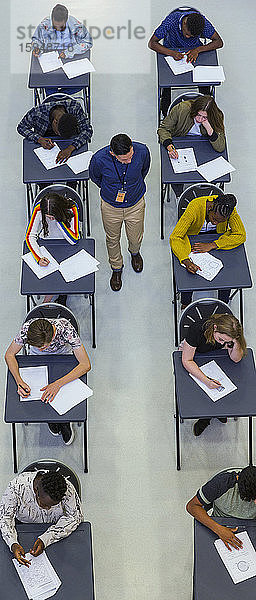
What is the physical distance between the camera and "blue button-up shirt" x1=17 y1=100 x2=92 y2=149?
22.0ft

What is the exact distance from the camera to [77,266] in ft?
19.4

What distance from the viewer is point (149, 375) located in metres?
6.21

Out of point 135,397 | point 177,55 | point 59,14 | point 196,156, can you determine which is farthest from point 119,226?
point 59,14

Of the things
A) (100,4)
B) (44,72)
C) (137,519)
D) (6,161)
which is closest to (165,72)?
(44,72)

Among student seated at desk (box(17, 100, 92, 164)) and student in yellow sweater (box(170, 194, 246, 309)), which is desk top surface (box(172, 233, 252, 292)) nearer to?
student in yellow sweater (box(170, 194, 246, 309))

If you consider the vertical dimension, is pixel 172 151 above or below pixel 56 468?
above

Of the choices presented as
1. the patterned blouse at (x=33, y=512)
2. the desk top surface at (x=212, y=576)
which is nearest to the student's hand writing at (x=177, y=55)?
the patterned blouse at (x=33, y=512)

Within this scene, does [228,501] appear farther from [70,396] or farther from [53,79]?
[53,79]

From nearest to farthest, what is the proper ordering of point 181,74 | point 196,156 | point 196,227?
point 196,227 < point 196,156 < point 181,74

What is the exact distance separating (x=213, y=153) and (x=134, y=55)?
241 cm

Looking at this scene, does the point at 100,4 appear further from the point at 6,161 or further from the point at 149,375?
the point at 149,375

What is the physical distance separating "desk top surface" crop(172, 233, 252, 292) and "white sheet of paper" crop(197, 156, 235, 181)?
745mm

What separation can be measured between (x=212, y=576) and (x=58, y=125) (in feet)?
12.0

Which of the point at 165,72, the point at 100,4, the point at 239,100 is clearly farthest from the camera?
the point at 100,4
